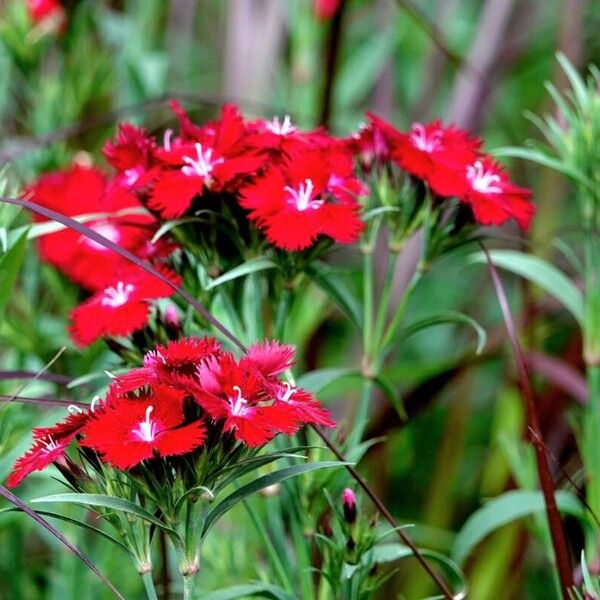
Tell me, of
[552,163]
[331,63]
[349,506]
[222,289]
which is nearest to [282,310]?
[222,289]

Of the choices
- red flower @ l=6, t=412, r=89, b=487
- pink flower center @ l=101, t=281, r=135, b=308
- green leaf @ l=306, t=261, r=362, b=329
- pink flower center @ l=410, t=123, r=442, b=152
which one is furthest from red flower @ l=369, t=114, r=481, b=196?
red flower @ l=6, t=412, r=89, b=487

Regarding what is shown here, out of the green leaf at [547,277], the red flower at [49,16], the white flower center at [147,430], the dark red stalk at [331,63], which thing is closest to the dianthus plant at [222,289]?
the white flower center at [147,430]

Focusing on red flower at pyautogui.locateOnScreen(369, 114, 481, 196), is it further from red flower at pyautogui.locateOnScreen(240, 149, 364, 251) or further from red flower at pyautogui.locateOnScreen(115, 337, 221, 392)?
red flower at pyautogui.locateOnScreen(115, 337, 221, 392)

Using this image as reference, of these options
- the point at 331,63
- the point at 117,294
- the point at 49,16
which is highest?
the point at 49,16

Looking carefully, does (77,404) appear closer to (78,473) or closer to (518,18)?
(78,473)

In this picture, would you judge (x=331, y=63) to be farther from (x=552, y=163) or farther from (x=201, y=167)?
(x=201, y=167)
